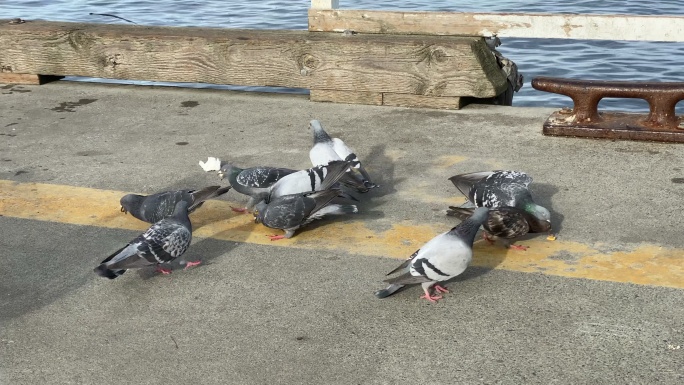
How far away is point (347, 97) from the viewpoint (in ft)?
26.3

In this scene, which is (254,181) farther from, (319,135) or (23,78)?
(23,78)

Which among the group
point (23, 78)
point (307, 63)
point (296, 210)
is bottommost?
point (23, 78)

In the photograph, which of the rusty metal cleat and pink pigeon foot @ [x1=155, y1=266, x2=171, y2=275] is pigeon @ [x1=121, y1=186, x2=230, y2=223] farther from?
the rusty metal cleat

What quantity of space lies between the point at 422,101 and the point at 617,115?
1563 mm

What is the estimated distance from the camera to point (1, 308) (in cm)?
468

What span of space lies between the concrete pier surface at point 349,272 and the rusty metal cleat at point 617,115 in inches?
4.6

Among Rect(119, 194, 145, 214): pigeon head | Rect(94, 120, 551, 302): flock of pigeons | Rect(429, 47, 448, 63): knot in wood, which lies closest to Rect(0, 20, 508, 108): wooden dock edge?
Rect(429, 47, 448, 63): knot in wood

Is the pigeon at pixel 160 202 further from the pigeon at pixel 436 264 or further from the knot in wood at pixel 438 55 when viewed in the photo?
the knot in wood at pixel 438 55

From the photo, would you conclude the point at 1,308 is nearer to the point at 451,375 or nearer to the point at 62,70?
the point at 451,375

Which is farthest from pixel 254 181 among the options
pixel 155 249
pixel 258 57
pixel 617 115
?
pixel 617 115

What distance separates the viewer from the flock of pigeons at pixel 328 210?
183 inches

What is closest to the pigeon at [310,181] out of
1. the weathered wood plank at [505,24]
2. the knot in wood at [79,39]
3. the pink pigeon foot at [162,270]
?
the pink pigeon foot at [162,270]

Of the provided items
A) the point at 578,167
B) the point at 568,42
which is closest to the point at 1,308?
the point at 578,167

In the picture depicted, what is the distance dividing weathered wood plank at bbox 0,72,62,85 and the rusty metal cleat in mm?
4691
